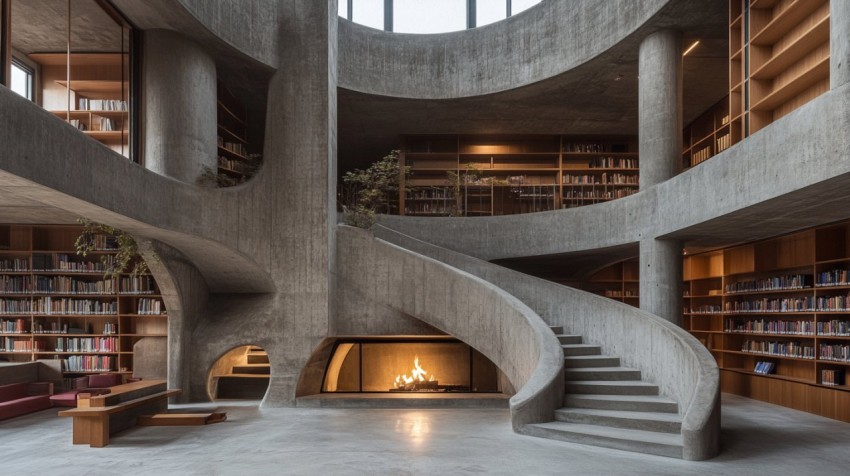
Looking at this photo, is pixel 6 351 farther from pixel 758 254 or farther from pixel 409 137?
pixel 758 254

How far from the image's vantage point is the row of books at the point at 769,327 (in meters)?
9.33

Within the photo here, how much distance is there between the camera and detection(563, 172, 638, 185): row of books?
15930 mm

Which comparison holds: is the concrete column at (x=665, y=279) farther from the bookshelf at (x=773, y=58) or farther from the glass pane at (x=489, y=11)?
the glass pane at (x=489, y=11)

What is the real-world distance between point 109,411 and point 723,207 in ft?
24.8

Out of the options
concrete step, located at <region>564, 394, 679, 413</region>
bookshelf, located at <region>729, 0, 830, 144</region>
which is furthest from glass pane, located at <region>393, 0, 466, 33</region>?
concrete step, located at <region>564, 394, 679, 413</region>

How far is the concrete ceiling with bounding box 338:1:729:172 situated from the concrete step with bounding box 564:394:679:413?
5.97 m

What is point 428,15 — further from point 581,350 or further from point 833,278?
point 833,278

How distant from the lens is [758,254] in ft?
35.2

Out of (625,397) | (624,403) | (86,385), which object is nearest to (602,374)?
(625,397)

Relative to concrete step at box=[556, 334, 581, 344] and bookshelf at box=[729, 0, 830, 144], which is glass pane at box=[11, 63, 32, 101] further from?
bookshelf at box=[729, 0, 830, 144]

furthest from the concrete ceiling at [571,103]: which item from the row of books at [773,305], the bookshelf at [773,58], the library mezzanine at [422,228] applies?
the row of books at [773,305]

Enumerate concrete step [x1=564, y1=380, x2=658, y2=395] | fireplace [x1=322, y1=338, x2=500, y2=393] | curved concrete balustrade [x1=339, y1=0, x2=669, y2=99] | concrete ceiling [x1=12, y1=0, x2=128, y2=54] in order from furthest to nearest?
curved concrete balustrade [x1=339, y1=0, x2=669, y2=99] < fireplace [x1=322, y1=338, x2=500, y2=393] < concrete ceiling [x1=12, y1=0, x2=128, y2=54] < concrete step [x1=564, y1=380, x2=658, y2=395]

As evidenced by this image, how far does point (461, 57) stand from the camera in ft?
46.6

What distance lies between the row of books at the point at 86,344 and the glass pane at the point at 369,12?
10.0m
